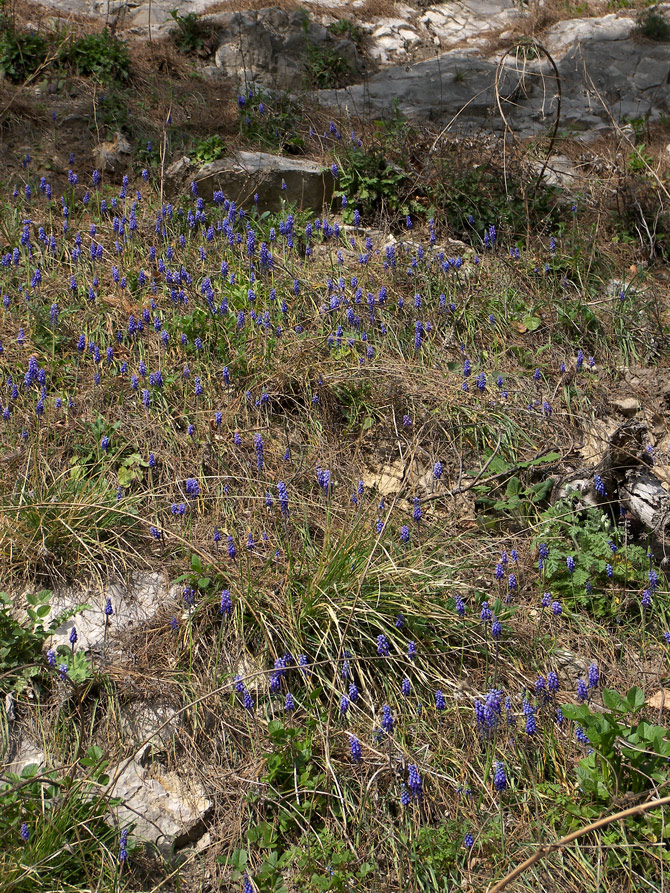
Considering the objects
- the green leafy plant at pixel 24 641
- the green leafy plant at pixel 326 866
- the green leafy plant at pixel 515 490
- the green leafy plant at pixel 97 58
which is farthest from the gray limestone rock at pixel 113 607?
the green leafy plant at pixel 97 58

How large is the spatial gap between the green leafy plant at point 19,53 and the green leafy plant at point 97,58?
9.1 inches

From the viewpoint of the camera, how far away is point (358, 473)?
4.07 metres

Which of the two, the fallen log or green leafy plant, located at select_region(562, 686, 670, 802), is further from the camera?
the fallen log

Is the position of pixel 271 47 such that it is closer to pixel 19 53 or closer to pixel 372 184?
pixel 19 53

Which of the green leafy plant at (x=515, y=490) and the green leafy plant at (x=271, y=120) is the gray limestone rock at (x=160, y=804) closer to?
the green leafy plant at (x=515, y=490)

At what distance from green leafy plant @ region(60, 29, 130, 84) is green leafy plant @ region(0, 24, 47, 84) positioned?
23cm

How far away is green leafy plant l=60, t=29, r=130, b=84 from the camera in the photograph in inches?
277

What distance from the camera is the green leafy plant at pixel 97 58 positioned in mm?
7047

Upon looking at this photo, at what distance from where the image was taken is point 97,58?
7082 mm

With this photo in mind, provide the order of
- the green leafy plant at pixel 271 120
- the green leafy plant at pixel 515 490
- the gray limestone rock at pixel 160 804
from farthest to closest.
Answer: the green leafy plant at pixel 271 120
the green leafy plant at pixel 515 490
the gray limestone rock at pixel 160 804

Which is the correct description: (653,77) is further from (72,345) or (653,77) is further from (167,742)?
(167,742)

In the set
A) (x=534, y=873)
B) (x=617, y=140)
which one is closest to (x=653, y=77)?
(x=617, y=140)

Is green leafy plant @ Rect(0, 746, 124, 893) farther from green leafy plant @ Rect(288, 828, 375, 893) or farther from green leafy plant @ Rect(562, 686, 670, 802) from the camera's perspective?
green leafy plant @ Rect(562, 686, 670, 802)

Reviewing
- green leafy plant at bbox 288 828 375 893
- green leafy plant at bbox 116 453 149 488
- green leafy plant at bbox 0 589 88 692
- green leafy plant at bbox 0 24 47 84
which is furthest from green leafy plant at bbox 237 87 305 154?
green leafy plant at bbox 288 828 375 893
